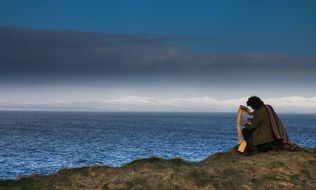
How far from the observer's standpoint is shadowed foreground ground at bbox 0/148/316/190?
1422 centimetres

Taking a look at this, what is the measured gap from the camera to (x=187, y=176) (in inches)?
585

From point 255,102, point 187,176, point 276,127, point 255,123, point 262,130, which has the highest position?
point 255,102

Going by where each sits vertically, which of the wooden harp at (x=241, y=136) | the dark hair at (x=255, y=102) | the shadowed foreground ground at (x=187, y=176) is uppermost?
the dark hair at (x=255, y=102)

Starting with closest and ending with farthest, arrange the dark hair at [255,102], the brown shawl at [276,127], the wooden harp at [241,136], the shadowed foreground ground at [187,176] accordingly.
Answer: the shadowed foreground ground at [187,176], the brown shawl at [276,127], the dark hair at [255,102], the wooden harp at [241,136]

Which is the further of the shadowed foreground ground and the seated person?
the seated person

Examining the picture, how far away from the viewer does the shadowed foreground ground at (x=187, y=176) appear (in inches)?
560

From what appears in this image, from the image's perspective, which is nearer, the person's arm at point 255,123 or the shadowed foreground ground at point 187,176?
the shadowed foreground ground at point 187,176

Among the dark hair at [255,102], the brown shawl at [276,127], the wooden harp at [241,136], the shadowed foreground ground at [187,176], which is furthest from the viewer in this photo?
the wooden harp at [241,136]

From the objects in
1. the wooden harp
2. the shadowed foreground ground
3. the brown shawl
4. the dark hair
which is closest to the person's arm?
the dark hair

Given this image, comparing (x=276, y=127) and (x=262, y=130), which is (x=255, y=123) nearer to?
(x=262, y=130)

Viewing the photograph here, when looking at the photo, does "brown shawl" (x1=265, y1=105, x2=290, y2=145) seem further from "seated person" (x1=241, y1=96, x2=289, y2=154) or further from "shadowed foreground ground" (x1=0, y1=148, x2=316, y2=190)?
"shadowed foreground ground" (x1=0, y1=148, x2=316, y2=190)

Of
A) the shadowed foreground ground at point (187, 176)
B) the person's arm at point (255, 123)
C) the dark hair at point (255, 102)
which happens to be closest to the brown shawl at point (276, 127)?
the dark hair at point (255, 102)

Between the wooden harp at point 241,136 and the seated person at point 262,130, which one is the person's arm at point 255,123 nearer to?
the seated person at point 262,130

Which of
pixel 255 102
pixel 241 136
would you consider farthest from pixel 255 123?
pixel 241 136
